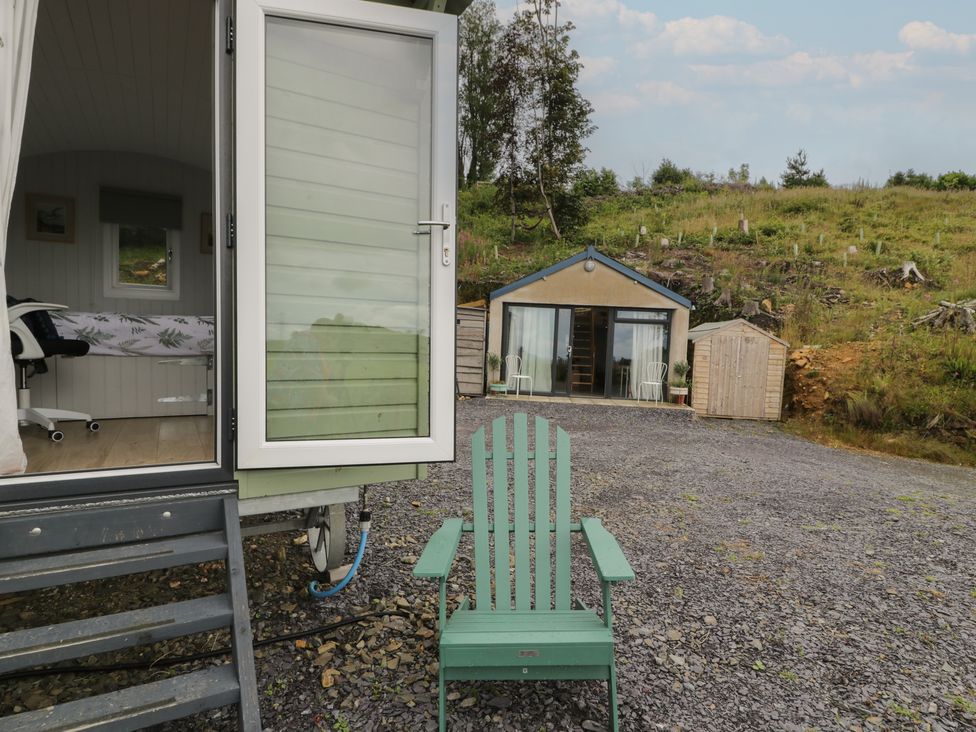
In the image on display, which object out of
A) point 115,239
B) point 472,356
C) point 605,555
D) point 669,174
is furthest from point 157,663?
point 669,174

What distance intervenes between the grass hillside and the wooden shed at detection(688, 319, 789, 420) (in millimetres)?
561

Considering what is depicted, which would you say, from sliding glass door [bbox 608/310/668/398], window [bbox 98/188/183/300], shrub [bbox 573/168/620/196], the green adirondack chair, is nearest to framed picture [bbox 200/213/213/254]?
window [bbox 98/188/183/300]

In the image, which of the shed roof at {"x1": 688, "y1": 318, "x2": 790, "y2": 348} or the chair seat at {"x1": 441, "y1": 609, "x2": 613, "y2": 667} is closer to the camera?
the chair seat at {"x1": 441, "y1": 609, "x2": 613, "y2": 667}

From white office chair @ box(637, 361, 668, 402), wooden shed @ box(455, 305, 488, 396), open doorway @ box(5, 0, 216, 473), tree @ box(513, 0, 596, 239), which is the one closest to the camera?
open doorway @ box(5, 0, 216, 473)

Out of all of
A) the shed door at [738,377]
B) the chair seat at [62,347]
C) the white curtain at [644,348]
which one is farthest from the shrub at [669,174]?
the chair seat at [62,347]

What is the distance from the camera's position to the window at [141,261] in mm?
4898

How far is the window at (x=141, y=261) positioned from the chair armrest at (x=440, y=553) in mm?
4227

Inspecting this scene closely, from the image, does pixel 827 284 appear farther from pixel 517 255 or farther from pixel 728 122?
pixel 728 122

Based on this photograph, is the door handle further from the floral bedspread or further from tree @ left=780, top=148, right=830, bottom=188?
tree @ left=780, top=148, right=830, bottom=188

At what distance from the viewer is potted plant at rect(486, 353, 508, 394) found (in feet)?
33.8

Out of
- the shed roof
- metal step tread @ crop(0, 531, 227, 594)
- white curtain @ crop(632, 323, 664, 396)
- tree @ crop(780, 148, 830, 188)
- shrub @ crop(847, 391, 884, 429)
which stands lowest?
shrub @ crop(847, 391, 884, 429)

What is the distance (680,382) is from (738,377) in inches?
38.7

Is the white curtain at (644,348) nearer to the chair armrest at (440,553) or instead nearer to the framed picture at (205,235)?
the framed picture at (205,235)

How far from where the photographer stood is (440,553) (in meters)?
2.01
